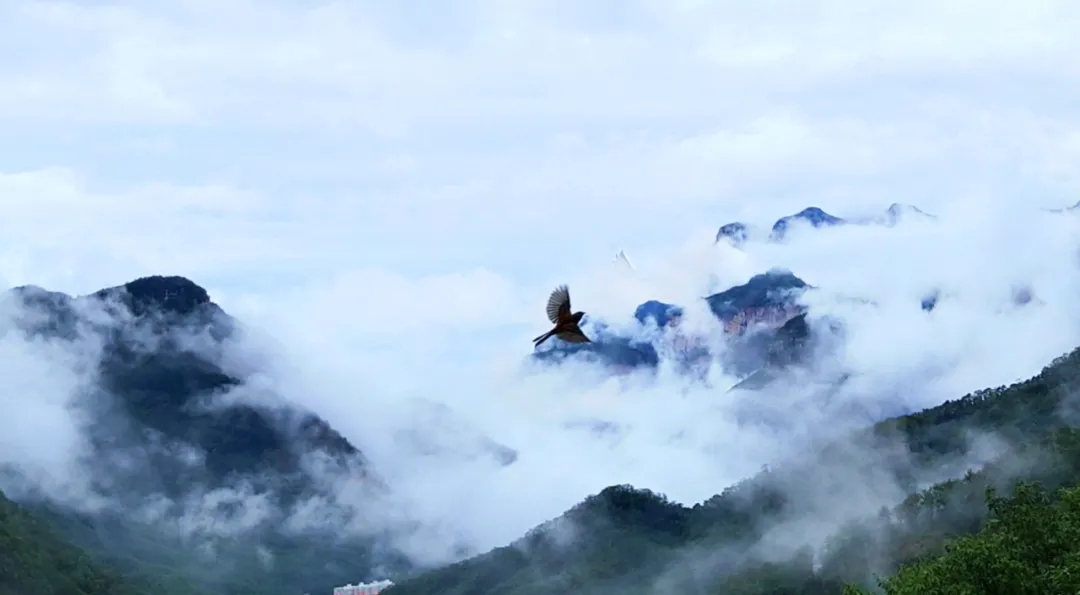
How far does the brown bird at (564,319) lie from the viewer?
18312 millimetres

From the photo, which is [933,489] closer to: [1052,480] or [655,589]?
[1052,480]

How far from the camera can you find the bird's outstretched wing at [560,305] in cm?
1834

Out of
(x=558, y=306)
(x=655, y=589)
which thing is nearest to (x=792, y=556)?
(x=655, y=589)

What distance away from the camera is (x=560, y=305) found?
726 inches

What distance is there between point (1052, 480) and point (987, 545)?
96.7 metres

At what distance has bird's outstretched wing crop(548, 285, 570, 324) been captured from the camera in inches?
722

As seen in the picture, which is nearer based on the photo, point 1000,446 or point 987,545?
point 987,545

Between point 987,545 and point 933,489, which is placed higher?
point 933,489

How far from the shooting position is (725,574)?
192m

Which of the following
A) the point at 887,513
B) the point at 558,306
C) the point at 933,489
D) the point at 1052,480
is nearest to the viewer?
the point at 558,306

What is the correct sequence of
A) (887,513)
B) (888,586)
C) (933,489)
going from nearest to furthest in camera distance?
(888,586) < (933,489) < (887,513)

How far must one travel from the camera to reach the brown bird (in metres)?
18.3

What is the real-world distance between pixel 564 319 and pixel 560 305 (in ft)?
0.83

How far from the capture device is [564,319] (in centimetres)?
1831
